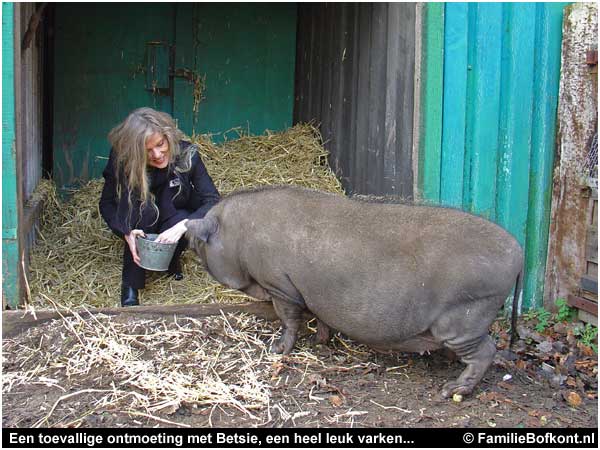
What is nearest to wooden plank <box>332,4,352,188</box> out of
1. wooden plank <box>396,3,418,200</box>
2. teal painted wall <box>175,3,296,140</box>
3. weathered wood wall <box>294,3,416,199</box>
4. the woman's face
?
weathered wood wall <box>294,3,416,199</box>

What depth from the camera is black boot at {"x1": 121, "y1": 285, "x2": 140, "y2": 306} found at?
510 centimetres

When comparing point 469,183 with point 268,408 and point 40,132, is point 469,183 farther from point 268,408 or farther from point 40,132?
point 40,132

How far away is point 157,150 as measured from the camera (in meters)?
4.82

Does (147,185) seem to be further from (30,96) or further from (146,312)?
(30,96)

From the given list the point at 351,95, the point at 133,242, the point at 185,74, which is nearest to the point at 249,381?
the point at 133,242

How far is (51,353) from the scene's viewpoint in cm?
423

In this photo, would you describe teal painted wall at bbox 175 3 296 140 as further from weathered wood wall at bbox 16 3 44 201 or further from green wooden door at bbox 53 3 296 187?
weathered wood wall at bbox 16 3 44 201

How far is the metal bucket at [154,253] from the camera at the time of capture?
4.59 metres

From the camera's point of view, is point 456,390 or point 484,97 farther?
point 484,97

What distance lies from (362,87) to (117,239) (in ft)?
7.78

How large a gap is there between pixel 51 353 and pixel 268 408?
1387 millimetres

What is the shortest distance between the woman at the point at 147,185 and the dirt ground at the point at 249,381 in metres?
0.70

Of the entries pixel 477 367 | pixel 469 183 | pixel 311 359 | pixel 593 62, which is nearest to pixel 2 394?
pixel 311 359
